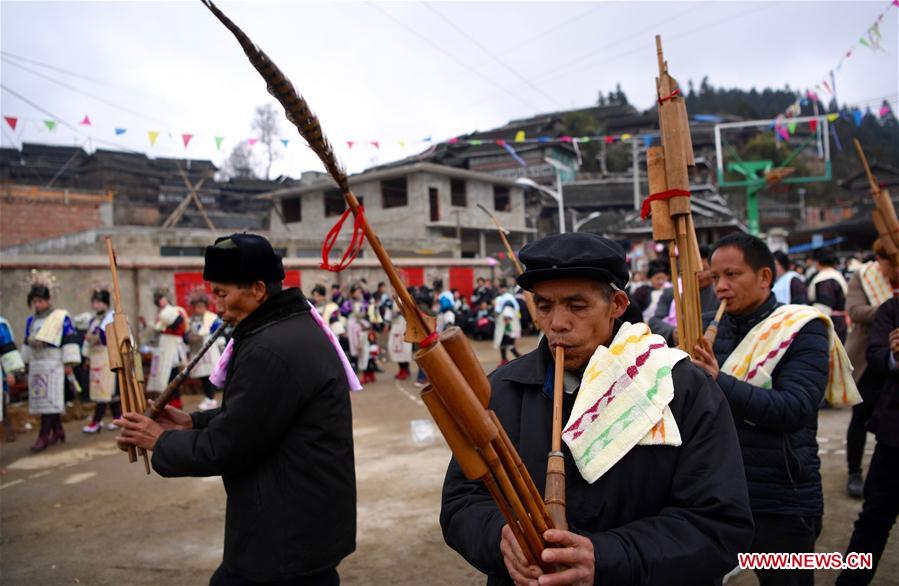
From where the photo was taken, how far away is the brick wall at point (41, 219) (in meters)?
17.1

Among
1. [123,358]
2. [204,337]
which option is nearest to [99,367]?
[204,337]

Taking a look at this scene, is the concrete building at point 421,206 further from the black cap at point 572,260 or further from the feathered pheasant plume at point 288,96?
the feathered pheasant plume at point 288,96

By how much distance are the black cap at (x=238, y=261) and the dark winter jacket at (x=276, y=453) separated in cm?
14

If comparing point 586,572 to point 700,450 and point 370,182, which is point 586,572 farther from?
point 370,182

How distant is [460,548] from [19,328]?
11061mm

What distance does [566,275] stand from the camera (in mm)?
1600

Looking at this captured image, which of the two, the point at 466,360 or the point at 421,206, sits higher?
the point at 421,206

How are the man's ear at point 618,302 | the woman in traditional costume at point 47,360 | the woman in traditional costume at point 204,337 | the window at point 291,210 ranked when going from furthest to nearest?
the window at point 291,210 < the woman in traditional costume at point 204,337 < the woman in traditional costume at point 47,360 < the man's ear at point 618,302

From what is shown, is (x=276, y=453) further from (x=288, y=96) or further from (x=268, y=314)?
(x=288, y=96)

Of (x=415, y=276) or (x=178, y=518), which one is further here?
(x=415, y=276)

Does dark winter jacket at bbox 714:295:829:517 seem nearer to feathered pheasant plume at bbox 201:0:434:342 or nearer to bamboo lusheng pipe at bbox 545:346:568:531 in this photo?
bamboo lusheng pipe at bbox 545:346:568:531

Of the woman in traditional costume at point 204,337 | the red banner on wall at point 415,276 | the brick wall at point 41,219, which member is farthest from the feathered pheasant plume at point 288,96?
the brick wall at point 41,219

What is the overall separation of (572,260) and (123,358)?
2.16 m

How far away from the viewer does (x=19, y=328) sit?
997 centimetres
